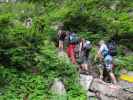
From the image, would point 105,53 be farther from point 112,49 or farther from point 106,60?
point 112,49

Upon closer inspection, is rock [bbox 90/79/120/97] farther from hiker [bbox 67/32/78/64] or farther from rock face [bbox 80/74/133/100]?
hiker [bbox 67/32/78/64]

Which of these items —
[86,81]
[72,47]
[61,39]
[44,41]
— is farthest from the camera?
[61,39]

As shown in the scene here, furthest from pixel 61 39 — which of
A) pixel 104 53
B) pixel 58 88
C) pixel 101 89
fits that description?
pixel 101 89

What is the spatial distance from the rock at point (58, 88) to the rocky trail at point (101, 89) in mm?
721

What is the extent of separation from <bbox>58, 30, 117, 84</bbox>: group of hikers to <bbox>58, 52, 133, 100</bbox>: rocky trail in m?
0.56

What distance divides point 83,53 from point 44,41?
1624 mm

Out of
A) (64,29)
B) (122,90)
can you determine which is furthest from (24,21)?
(122,90)

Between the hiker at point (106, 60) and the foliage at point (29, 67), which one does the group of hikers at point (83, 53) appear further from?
the foliage at point (29, 67)

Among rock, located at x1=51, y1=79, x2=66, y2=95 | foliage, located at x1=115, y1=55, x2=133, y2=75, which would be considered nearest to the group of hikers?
foliage, located at x1=115, y1=55, x2=133, y2=75

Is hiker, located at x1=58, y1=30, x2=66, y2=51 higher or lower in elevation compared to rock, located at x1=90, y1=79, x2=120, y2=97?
higher

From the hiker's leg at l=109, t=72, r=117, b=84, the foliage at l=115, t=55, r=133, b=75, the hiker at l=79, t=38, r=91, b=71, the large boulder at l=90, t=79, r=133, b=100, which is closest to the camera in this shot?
the large boulder at l=90, t=79, r=133, b=100

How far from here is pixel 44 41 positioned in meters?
13.8

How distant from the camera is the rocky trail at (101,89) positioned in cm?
1154

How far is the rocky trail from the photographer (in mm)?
11539
